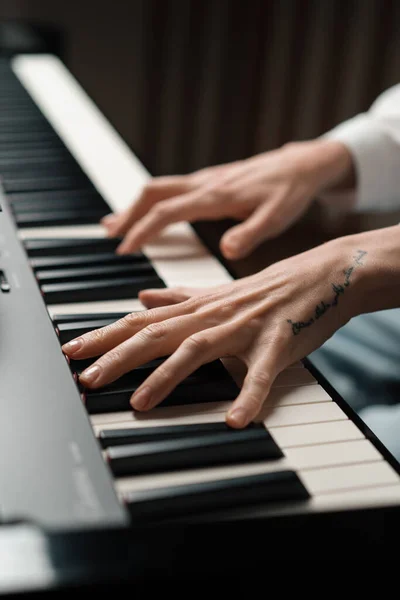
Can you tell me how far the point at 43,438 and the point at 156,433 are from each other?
0.09m

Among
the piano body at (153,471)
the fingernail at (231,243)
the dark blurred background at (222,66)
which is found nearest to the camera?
the piano body at (153,471)

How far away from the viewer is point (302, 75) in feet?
8.11

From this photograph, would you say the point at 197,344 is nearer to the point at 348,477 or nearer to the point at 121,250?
the point at 348,477

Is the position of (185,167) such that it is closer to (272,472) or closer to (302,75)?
(302,75)

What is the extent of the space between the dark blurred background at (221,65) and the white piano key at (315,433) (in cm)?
188

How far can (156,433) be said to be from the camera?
0.60 metres

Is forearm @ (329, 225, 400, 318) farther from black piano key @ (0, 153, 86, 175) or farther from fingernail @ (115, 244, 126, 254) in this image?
black piano key @ (0, 153, 86, 175)

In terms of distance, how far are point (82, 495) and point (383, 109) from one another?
3.30 ft

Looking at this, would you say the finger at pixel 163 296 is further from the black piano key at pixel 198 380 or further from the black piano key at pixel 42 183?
the black piano key at pixel 42 183

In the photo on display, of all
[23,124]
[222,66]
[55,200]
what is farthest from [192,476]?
[222,66]

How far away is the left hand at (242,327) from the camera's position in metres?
0.65

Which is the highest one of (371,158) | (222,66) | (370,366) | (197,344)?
(197,344)

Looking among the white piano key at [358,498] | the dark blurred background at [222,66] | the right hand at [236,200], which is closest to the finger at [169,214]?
the right hand at [236,200]

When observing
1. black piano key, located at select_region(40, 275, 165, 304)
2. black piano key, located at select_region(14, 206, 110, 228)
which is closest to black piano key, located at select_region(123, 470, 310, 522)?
black piano key, located at select_region(40, 275, 165, 304)
